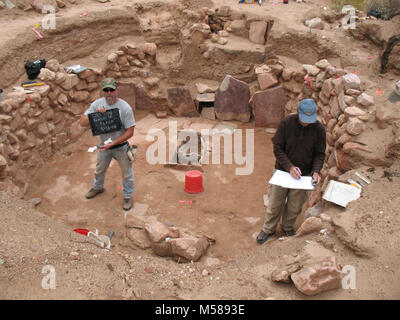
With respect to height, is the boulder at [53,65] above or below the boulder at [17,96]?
above

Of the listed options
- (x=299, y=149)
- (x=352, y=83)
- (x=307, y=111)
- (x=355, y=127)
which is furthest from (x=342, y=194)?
(x=352, y=83)

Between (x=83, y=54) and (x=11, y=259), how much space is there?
5596 mm

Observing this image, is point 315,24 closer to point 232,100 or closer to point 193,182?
point 232,100

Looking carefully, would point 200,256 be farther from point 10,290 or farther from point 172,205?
point 10,290

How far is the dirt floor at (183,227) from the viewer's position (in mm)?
3158

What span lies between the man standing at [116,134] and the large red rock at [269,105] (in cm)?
351

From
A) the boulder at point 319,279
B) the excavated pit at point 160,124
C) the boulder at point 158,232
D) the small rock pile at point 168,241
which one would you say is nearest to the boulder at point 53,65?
the excavated pit at point 160,124

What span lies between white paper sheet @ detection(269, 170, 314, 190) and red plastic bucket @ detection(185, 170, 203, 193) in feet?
6.35

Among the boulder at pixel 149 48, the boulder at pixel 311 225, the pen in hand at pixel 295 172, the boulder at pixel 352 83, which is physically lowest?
the boulder at pixel 149 48

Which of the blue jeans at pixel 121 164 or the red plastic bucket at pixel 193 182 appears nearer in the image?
the blue jeans at pixel 121 164

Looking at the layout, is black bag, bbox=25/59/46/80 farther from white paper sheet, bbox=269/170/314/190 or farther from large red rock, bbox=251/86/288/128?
white paper sheet, bbox=269/170/314/190

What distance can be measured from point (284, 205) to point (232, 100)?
3928 mm

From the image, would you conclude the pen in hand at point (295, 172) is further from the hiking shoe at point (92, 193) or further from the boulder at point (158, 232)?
the hiking shoe at point (92, 193)

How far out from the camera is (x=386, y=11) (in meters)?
8.12
